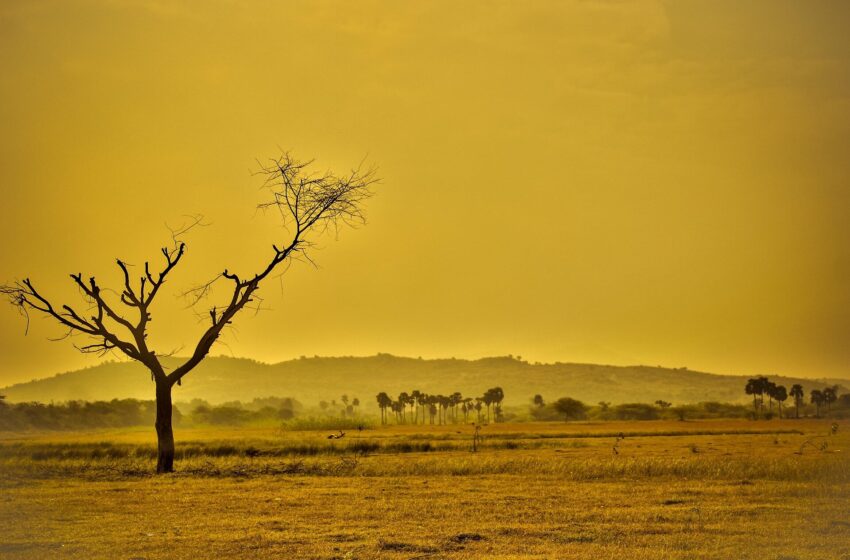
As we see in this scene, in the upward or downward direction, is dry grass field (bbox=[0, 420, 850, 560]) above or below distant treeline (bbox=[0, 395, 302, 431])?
below

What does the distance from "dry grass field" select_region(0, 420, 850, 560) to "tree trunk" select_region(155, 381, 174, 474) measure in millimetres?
942

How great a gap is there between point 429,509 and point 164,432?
1493 centimetres

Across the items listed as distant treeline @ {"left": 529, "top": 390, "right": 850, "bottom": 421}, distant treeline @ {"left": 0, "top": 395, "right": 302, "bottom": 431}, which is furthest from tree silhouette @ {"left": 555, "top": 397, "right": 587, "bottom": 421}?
distant treeline @ {"left": 0, "top": 395, "right": 302, "bottom": 431}

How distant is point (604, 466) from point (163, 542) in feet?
57.7

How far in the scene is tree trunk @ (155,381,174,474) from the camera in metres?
33.1

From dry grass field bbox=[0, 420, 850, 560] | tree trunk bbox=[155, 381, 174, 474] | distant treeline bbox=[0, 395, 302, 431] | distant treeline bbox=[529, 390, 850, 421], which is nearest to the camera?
dry grass field bbox=[0, 420, 850, 560]

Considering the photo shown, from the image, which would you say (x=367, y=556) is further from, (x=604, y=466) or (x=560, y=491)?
(x=604, y=466)

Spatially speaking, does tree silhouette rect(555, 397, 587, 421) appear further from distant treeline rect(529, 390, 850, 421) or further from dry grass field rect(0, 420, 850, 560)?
dry grass field rect(0, 420, 850, 560)

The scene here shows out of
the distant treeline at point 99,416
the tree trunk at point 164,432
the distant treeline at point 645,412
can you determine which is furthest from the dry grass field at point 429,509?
the distant treeline at point 645,412

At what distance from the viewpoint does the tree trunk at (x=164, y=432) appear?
3309 cm

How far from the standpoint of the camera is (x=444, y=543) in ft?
54.7

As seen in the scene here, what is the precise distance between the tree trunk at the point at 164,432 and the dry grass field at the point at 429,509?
0.94 meters

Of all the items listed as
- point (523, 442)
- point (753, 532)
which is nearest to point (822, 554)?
point (753, 532)

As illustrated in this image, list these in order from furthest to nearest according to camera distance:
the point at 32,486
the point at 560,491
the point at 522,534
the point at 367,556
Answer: the point at 32,486 → the point at 560,491 → the point at 522,534 → the point at 367,556
